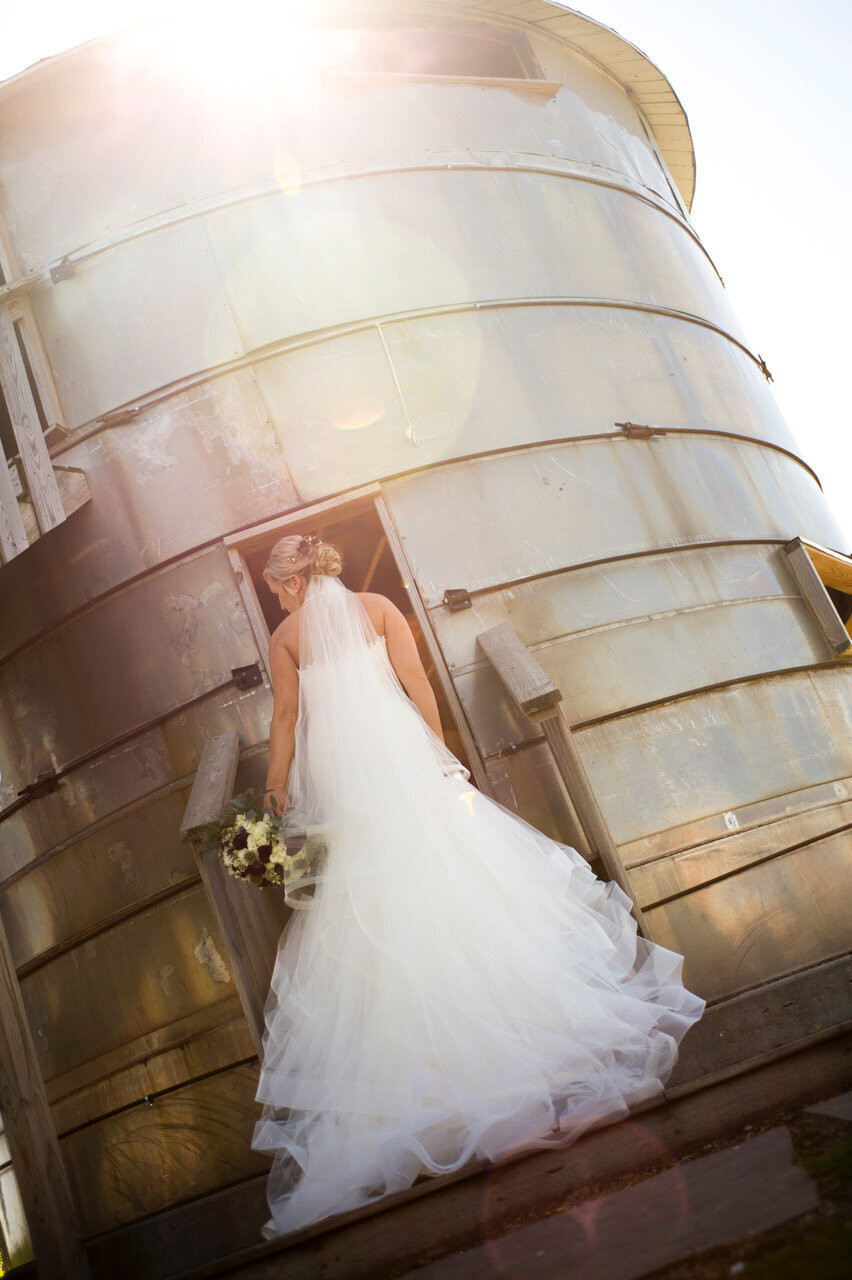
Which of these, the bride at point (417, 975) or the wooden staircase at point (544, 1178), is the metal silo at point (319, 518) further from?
the wooden staircase at point (544, 1178)

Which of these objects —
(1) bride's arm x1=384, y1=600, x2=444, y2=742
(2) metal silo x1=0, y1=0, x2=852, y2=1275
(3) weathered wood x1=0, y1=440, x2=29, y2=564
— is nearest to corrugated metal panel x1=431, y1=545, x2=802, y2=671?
(2) metal silo x1=0, y1=0, x2=852, y2=1275

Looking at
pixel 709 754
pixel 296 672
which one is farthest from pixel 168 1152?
pixel 709 754

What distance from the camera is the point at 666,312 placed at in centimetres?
691

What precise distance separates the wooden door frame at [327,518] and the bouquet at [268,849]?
1.40 metres

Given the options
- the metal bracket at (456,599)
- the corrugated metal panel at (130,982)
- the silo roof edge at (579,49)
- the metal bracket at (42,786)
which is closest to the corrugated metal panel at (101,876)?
the corrugated metal panel at (130,982)

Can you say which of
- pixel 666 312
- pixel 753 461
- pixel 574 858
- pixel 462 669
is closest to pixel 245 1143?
pixel 574 858

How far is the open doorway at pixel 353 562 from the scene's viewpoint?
544 centimetres

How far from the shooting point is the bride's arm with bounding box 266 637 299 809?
4.61m

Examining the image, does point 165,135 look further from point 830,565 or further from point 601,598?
point 830,565

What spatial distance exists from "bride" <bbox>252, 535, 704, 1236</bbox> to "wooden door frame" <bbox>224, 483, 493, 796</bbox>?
704 mm

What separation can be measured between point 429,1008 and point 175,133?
5830 mm

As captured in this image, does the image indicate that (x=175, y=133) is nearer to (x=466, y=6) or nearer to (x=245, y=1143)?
(x=466, y=6)

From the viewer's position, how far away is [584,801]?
14.2ft

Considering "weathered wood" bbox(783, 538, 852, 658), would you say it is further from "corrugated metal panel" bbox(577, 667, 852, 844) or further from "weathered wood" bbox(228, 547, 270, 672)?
"weathered wood" bbox(228, 547, 270, 672)
